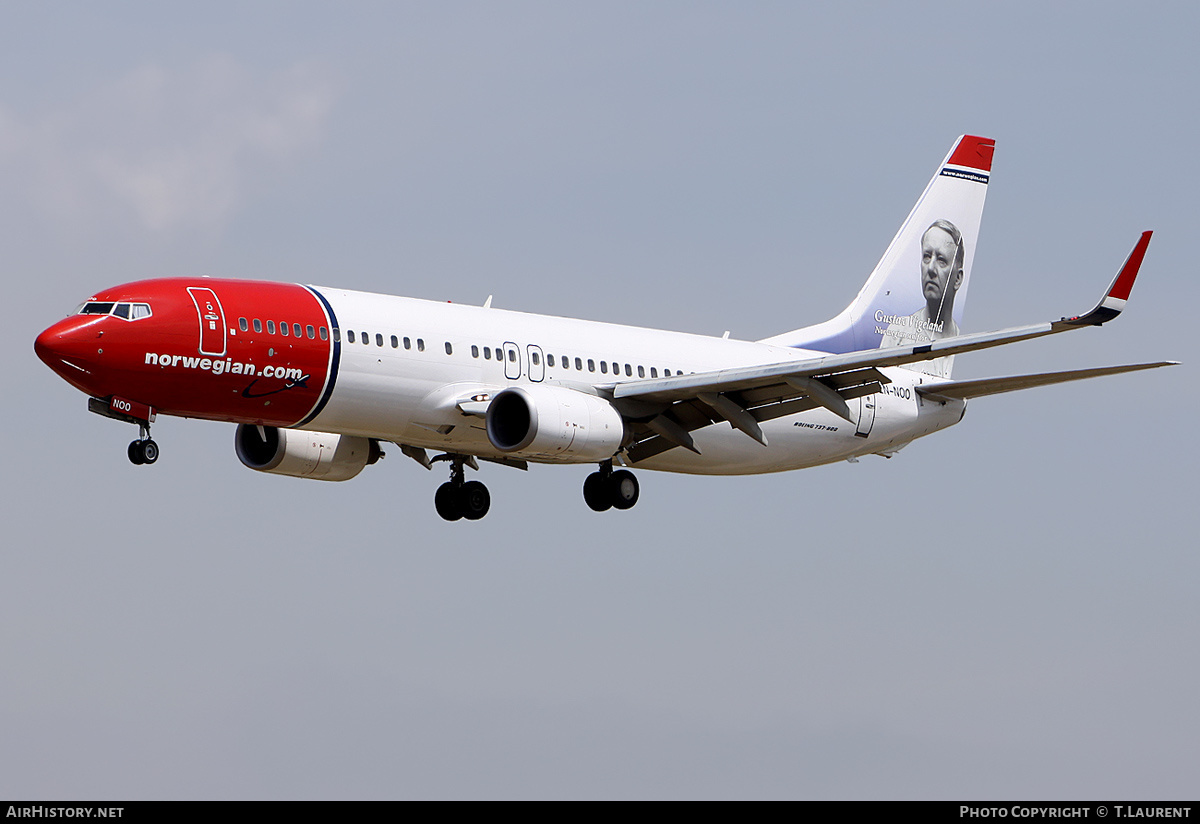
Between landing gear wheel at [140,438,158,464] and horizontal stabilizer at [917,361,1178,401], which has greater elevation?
horizontal stabilizer at [917,361,1178,401]

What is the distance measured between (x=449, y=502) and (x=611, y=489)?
425 centimetres

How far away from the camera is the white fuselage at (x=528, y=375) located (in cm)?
3700

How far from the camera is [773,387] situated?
39.8 metres

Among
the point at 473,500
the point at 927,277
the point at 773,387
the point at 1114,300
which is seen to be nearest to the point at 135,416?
the point at 473,500

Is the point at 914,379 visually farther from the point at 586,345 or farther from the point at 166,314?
the point at 166,314

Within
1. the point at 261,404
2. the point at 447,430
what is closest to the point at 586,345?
the point at 447,430

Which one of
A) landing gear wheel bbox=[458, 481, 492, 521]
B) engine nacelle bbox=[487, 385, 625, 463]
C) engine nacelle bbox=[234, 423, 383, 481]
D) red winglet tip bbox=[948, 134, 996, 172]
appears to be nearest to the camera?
engine nacelle bbox=[487, 385, 625, 463]

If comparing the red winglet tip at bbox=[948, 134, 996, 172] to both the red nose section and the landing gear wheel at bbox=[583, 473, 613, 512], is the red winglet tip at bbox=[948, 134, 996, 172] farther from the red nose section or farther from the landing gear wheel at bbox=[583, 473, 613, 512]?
the red nose section

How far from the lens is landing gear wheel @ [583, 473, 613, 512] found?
4156 centimetres

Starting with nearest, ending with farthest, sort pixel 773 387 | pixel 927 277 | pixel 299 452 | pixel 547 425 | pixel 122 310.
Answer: pixel 122 310, pixel 547 425, pixel 773 387, pixel 299 452, pixel 927 277

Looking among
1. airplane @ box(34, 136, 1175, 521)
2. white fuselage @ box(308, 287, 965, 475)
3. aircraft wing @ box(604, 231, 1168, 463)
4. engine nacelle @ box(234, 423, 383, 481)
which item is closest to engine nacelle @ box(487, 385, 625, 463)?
airplane @ box(34, 136, 1175, 521)

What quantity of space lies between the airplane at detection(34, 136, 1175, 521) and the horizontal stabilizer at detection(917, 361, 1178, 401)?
0.05 m

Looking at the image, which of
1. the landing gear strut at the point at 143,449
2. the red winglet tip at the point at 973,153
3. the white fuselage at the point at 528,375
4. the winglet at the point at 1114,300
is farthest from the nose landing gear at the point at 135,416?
the red winglet tip at the point at 973,153

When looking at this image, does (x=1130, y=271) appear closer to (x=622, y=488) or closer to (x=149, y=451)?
(x=622, y=488)
